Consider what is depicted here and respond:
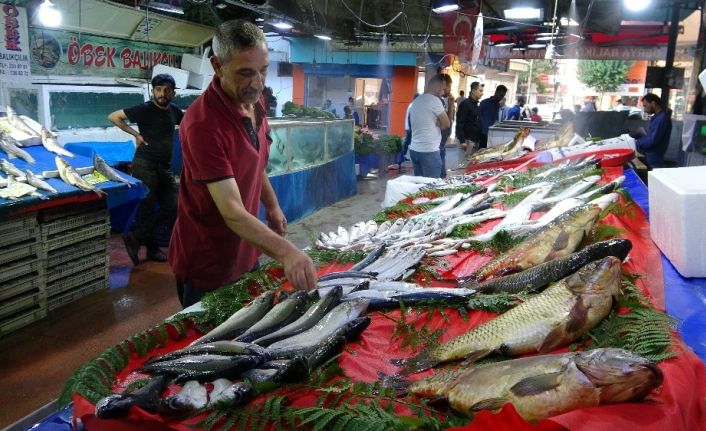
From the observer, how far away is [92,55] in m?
11.2

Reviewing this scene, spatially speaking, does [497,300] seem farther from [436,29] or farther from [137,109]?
[436,29]

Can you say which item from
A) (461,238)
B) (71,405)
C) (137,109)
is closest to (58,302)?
(137,109)

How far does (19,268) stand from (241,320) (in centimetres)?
353

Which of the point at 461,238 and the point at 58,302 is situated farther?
the point at 58,302

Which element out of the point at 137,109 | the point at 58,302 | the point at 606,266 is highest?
the point at 137,109

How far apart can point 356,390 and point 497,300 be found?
93 cm

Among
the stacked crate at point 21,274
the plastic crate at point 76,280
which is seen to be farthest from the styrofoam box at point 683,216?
the plastic crate at point 76,280

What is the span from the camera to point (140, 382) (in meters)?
1.90

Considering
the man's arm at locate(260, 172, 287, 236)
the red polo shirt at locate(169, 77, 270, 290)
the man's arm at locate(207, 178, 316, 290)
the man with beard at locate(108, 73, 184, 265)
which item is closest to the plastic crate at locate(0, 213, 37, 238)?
the man with beard at locate(108, 73, 184, 265)

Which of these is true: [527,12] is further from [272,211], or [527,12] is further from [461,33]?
[272,211]

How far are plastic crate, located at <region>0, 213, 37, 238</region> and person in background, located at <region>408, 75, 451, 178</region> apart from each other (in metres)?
5.26

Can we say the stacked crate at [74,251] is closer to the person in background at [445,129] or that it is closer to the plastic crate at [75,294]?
the plastic crate at [75,294]

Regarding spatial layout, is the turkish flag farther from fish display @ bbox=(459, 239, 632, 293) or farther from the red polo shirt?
fish display @ bbox=(459, 239, 632, 293)

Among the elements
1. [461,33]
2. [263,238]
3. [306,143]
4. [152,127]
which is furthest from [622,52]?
[263,238]
